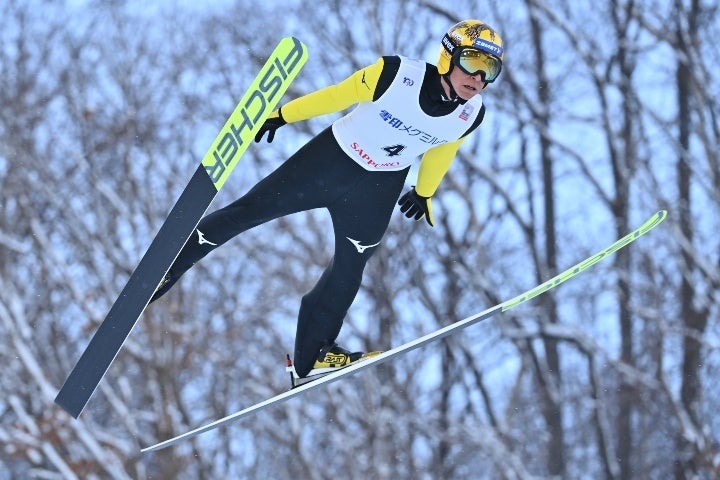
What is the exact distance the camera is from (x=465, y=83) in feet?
15.2

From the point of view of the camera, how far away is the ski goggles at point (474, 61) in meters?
4.59

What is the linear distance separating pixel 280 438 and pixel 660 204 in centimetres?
491

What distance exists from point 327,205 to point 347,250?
182 mm

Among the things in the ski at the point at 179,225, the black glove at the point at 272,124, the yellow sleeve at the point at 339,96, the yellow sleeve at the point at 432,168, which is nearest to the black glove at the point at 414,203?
the yellow sleeve at the point at 432,168

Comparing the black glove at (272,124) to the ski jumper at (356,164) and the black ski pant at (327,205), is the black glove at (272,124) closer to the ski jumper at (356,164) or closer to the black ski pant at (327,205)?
the ski jumper at (356,164)

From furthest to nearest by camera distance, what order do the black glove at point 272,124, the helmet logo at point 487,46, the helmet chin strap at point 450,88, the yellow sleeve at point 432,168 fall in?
the yellow sleeve at point 432,168
the black glove at point 272,124
the helmet chin strap at point 450,88
the helmet logo at point 487,46

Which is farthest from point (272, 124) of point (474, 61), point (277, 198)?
point (474, 61)

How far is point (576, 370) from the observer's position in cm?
1429

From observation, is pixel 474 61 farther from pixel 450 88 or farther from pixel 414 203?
pixel 414 203

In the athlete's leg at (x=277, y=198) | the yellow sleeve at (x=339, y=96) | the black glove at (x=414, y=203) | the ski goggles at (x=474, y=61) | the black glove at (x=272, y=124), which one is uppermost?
the black glove at (x=272, y=124)

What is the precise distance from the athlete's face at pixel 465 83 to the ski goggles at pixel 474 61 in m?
0.02

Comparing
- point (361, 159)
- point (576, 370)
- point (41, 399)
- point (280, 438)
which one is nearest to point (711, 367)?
point (576, 370)

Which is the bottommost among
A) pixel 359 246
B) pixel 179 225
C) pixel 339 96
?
pixel 359 246

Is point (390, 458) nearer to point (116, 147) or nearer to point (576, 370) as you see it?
point (576, 370)
